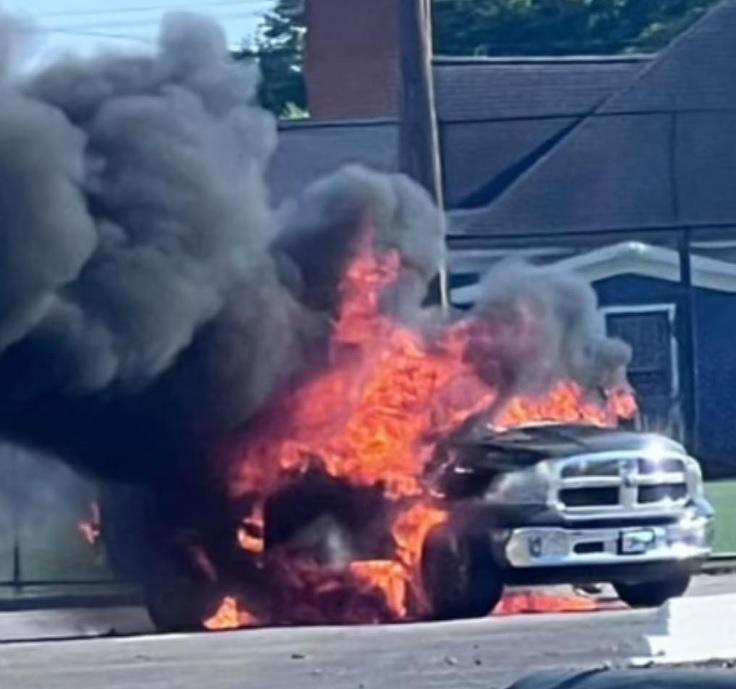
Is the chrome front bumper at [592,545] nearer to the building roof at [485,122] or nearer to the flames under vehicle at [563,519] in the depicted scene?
the flames under vehicle at [563,519]

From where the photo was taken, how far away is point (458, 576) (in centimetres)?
2006

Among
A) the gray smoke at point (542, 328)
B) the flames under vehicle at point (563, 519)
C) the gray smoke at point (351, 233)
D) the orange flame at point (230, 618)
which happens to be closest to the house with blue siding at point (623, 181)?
the gray smoke at point (542, 328)

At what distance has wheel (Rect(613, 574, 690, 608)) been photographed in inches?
810

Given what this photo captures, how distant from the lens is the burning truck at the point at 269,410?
20.1 meters

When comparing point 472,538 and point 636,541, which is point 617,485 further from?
point 472,538

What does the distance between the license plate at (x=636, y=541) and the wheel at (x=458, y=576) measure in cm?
92

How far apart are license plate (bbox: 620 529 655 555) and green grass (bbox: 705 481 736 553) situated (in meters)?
8.30

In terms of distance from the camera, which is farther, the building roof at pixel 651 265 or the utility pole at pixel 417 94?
the building roof at pixel 651 265

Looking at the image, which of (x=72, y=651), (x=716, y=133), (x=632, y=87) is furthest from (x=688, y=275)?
(x=72, y=651)

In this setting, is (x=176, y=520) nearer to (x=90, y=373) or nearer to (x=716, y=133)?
(x=90, y=373)

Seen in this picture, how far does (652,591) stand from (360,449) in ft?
8.38

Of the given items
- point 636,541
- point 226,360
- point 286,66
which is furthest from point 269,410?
point 286,66

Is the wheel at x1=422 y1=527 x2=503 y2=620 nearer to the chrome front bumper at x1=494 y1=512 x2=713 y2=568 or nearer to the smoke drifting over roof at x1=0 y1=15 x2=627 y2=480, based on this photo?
the chrome front bumper at x1=494 y1=512 x2=713 y2=568

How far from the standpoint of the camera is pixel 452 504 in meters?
20.2
